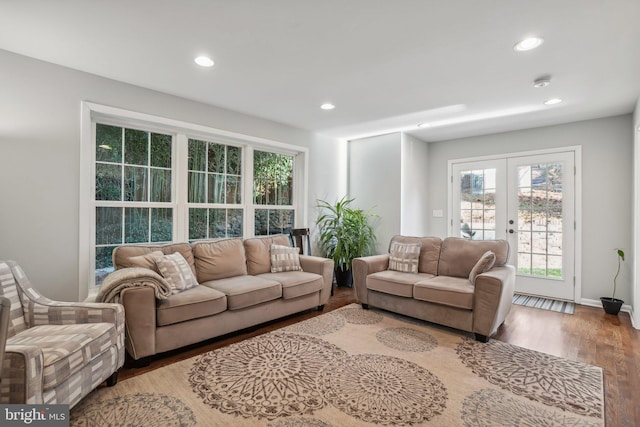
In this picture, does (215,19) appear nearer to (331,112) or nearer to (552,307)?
(331,112)

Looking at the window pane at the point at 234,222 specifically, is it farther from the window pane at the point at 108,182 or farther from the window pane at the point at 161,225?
the window pane at the point at 108,182

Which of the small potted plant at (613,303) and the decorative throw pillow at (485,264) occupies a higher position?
the decorative throw pillow at (485,264)

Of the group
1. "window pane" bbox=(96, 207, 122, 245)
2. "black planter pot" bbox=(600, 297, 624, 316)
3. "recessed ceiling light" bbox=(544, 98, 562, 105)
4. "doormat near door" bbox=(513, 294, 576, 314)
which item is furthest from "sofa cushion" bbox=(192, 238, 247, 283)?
"black planter pot" bbox=(600, 297, 624, 316)

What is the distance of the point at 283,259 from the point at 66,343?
2345 mm

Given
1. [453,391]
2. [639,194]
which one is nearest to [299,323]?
[453,391]

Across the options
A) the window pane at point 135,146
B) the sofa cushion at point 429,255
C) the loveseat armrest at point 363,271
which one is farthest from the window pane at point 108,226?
the sofa cushion at point 429,255

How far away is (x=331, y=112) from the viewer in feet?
13.6

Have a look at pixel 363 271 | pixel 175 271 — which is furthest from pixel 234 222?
pixel 363 271

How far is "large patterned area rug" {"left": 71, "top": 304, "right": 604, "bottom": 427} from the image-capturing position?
1886mm

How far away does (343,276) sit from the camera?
5.17 metres

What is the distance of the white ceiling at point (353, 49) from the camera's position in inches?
80.1

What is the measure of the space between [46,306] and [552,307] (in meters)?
5.20

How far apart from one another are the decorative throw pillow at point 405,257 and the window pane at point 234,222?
204 cm

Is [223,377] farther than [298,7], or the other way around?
[223,377]
